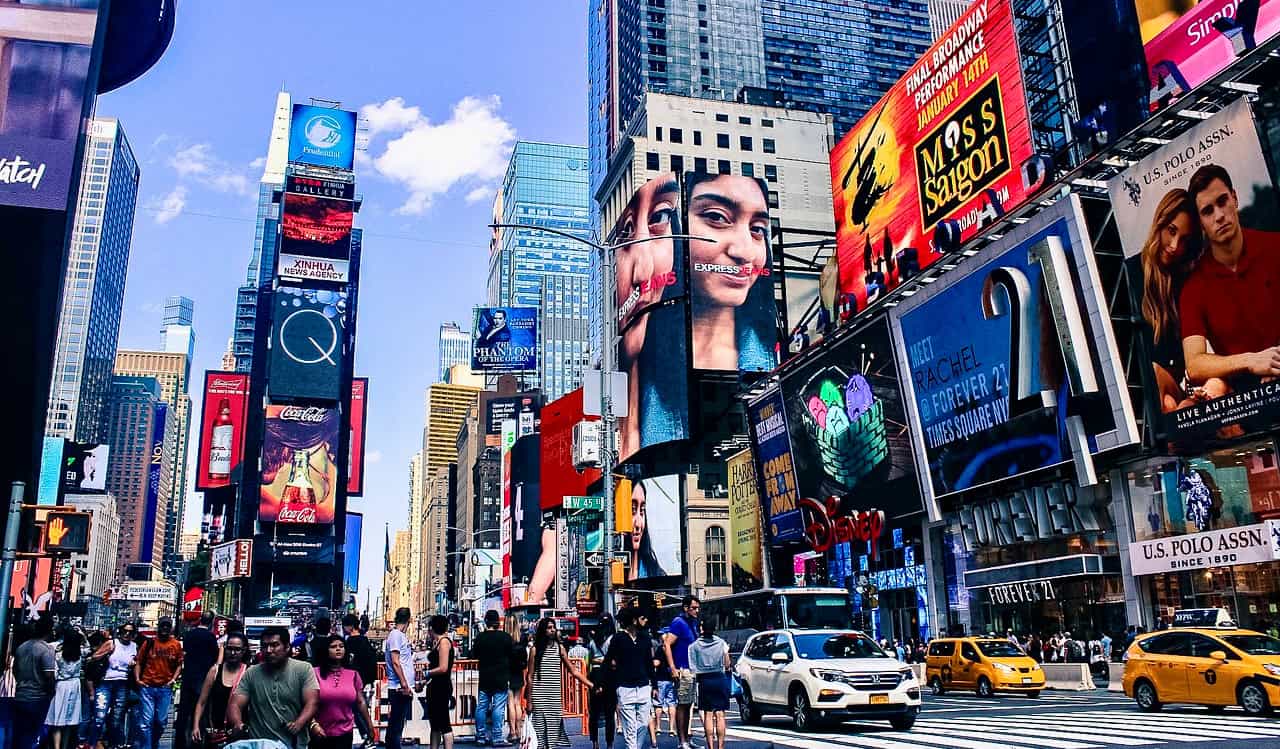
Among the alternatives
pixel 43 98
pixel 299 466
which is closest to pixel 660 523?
pixel 299 466

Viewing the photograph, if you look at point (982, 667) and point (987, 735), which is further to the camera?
point (982, 667)

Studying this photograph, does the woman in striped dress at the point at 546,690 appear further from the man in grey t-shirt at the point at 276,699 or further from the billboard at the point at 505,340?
the billboard at the point at 505,340

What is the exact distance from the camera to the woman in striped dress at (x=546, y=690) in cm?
1366

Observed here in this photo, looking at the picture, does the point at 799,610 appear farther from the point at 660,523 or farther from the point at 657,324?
the point at 657,324

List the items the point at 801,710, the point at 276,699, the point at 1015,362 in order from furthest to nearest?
the point at 1015,362, the point at 801,710, the point at 276,699

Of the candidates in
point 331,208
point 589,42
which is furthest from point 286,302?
point 589,42

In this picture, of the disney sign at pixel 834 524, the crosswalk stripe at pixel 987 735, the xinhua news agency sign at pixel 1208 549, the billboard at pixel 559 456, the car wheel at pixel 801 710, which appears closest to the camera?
the crosswalk stripe at pixel 987 735

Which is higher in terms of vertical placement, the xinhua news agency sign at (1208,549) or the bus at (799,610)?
the xinhua news agency sign at (1208,549)

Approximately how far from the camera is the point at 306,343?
344ft

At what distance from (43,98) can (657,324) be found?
58131 millimetres

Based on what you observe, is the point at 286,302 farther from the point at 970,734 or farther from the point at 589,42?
the point at 970,734

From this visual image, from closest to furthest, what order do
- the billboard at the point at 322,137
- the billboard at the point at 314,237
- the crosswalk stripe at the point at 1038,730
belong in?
the crosswalk stripe at the point at 1038,730
the billboard at the point at 314,237
the billboard at the point at 322,137

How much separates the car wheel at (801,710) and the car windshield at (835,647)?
1.99 feet

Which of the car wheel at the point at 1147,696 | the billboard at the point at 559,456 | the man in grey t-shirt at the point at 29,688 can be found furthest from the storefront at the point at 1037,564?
the billboard at the point at 559,456
